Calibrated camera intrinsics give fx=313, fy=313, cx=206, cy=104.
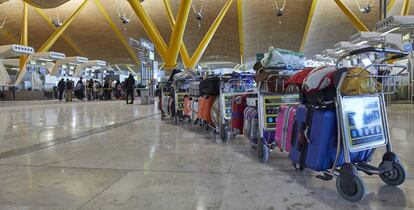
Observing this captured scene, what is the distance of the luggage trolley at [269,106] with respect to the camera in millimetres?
3280

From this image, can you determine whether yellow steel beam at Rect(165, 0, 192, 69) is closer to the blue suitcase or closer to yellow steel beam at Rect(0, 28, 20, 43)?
the blue suitcase

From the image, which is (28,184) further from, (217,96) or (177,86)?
(177,86)

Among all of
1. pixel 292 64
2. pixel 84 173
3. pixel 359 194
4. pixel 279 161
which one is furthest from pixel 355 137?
pixel 84 173

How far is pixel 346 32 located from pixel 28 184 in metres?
40.2

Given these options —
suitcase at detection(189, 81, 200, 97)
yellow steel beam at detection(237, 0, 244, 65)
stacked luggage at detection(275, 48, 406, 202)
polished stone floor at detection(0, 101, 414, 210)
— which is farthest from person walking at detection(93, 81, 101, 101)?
stacked luggage at detection(275, 48, 406, 202)

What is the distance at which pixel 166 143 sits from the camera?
4.46 meters

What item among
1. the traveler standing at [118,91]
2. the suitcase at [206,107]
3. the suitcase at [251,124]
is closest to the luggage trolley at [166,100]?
the suitcase at [206,107]

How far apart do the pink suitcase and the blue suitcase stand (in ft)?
0.98

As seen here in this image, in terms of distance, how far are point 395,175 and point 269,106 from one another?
4.67 feet

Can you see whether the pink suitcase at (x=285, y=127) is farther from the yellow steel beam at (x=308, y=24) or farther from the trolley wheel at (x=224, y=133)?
the yellow steel beam at (x=308, y=24)

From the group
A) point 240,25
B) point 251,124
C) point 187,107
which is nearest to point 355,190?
point 251,124

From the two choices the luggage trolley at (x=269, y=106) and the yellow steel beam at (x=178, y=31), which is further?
the yellow steel beam at (x=178, y=31)

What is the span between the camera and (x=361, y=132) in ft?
7.19

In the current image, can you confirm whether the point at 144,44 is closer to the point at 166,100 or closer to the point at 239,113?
the point at 166,100
